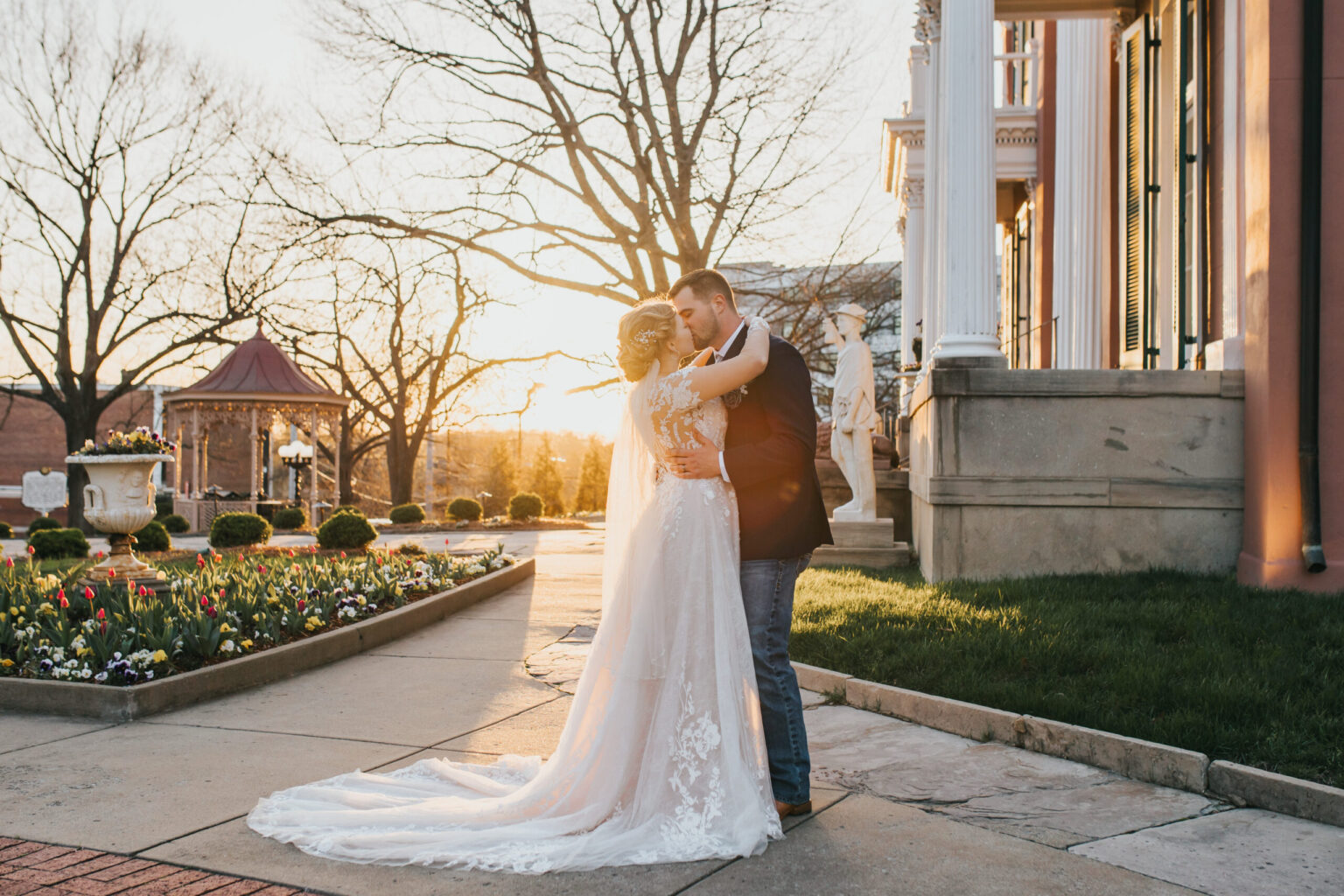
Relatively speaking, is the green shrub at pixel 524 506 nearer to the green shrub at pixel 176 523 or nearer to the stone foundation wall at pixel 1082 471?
the green shrub at pixel 176 523

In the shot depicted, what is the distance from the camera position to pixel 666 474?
4.13 meters

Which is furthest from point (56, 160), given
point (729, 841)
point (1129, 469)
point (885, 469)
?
point (729, 841)

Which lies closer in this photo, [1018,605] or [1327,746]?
[1327,746]

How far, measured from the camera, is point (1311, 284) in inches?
284

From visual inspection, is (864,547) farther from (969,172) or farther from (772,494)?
(772,494)

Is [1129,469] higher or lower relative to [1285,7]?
lower

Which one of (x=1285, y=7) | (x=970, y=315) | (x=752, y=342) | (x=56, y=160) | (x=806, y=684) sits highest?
(x=56, y=160)

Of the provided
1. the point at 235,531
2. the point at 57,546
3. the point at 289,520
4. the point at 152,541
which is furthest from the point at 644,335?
the point at 289,520

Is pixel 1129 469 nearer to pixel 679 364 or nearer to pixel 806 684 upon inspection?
pixel 806 684

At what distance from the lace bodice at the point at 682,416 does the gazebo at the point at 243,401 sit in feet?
78.9

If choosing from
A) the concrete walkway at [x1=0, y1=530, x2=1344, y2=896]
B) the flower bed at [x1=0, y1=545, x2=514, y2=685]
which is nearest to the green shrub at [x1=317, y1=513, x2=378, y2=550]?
the flower bed at [x1=0, y1=545, x2=514, y2=685]

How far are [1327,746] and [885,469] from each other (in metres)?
10.8

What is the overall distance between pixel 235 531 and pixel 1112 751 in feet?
49.1

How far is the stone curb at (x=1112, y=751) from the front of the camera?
398cm
